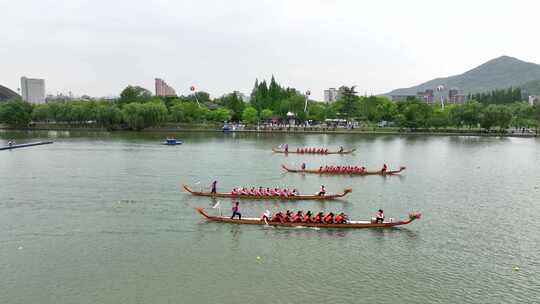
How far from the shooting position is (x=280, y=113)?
136125 millimetres

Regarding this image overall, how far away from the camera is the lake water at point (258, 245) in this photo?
1847 centimetres

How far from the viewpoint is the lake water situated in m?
18.5

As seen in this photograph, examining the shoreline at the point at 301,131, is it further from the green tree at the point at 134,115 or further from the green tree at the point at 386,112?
the green tree at the point at 386,112

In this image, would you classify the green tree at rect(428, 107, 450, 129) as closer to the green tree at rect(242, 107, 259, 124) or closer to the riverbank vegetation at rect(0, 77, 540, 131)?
the riverbank vegetation at rect(0, 77, 540, 131)

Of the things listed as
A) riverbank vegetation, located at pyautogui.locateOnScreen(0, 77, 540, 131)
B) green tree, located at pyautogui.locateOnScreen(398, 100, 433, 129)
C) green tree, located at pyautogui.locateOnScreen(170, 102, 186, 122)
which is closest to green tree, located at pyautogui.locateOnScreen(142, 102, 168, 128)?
riverbank vegetation, located at pyautogui.locateOnScreen(0, 77, 540, 131)

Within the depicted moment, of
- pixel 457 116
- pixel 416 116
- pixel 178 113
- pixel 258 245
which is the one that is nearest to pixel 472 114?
pixel 457 116

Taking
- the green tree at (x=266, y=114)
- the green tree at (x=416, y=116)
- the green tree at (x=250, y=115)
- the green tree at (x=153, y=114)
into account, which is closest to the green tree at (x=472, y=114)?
the green tree at (x=416, y=116)

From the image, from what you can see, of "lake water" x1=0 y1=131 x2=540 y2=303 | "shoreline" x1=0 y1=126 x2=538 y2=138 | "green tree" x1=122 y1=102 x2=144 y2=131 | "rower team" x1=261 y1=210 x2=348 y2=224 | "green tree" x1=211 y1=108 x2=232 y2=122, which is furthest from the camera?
"green tree" x1=211 y1=108 x2=232 y2=122

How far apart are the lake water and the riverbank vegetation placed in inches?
2949

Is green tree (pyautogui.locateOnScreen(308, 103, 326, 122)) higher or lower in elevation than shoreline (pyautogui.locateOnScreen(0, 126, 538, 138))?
higher

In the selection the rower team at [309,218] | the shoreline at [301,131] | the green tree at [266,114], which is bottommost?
the rower team at [309,218]

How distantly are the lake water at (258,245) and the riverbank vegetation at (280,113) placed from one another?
74.9m

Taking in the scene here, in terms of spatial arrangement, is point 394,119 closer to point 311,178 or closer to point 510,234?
point 311,178

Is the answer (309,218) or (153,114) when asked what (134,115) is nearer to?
(153,114)
